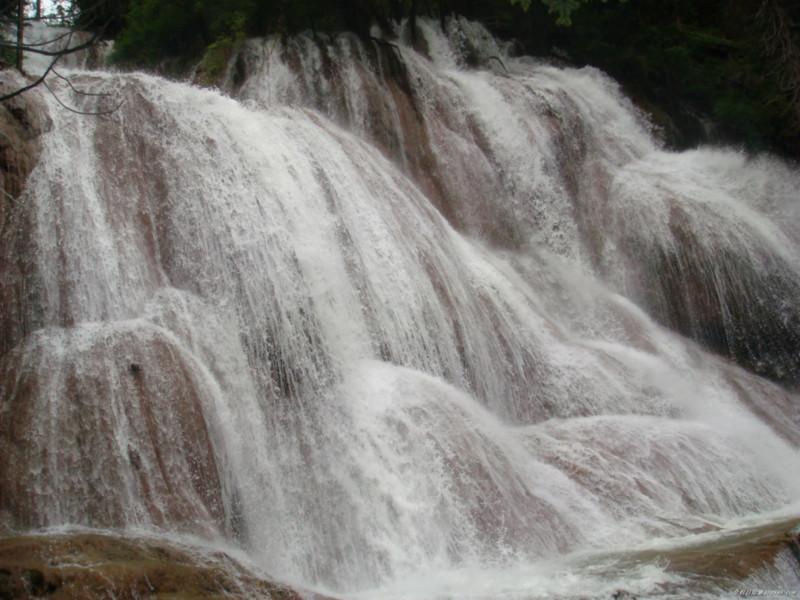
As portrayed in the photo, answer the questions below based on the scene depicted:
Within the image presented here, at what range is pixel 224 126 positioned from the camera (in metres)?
11.0

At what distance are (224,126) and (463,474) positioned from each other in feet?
17.8

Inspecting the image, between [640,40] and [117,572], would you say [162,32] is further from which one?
[117,572]

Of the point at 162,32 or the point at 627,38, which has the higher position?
the point at 162,32

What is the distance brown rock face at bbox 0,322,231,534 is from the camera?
6.71 metres

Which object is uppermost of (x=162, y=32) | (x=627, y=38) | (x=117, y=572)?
(x=162, y=32)

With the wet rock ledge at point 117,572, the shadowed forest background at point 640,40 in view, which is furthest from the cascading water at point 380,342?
the shadowed forest background at point 640,40

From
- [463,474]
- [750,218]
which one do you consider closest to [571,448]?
[463,474]

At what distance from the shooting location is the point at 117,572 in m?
5.04

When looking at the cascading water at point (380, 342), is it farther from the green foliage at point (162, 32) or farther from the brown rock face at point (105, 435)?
the green foliage at point (162, 32)

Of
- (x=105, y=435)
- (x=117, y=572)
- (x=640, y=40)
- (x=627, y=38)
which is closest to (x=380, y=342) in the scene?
(x=105, y=435)

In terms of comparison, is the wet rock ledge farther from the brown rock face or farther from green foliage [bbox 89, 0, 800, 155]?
green foliage [bbox 89, 0, 800, 155]

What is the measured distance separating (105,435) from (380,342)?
11.5 ft

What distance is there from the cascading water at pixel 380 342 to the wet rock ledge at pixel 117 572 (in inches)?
50.5

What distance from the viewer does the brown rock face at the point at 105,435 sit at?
264 inches
